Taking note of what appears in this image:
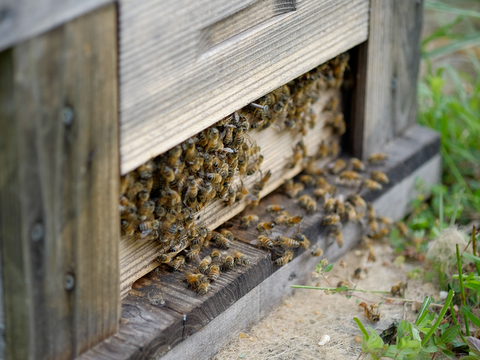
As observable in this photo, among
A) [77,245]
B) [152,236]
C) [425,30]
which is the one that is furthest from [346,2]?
[425,30]

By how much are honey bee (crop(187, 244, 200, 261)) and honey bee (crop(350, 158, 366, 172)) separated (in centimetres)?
126

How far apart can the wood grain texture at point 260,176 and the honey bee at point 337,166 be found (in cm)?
14

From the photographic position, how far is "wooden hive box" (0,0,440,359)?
1.45 m

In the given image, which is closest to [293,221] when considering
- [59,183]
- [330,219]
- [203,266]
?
[330,219]

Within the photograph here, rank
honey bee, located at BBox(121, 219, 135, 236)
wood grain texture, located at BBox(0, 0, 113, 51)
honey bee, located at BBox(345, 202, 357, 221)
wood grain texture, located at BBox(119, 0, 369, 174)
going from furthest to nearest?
honey bee, located at BBox(345, 202, 357, 221) < honey bee, located at BBox(121, 219, 135, 236) < wood grain texture, located at BBox(119, 0, 369, 174) < wood grain texture, located at BBox(0, 0, 113, 51)

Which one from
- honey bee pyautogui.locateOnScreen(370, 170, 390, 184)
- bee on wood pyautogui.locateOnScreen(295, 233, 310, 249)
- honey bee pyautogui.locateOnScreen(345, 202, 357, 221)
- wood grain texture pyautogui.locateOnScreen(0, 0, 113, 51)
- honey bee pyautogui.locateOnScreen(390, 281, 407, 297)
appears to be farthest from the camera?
honey bee pyautogui.locateOnScreen(370, 170, 390, 184)

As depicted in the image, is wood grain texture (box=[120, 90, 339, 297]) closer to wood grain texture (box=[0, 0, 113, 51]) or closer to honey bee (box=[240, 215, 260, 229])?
honey bee (box=[240, 215, 260, 229])

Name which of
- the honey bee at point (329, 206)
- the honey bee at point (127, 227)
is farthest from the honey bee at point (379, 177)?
the honey bee at point (127, 227)

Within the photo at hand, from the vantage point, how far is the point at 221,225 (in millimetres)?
2656

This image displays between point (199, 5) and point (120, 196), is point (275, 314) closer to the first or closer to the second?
point (120, 196)

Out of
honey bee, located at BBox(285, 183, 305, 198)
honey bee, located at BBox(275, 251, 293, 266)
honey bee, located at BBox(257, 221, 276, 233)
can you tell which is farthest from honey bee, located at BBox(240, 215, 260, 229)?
honey bee, located at BBox(285, 183, 305, 198)

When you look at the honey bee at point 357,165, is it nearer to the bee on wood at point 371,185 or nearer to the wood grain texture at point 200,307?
the bee on wood at point 371,185

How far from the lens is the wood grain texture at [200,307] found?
195cm

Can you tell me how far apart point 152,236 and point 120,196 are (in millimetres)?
289
